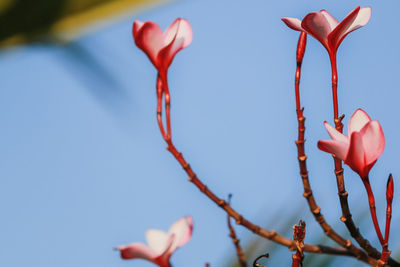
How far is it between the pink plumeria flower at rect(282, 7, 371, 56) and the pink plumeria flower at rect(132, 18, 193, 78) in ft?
0.44

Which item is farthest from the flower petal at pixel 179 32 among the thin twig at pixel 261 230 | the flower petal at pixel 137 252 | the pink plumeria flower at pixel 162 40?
the flower petal at pixel 137 252

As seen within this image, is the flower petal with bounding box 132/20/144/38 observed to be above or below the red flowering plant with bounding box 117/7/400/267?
above

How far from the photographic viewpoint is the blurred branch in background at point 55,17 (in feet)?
2.49

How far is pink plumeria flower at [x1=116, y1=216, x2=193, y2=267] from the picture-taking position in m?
0.62

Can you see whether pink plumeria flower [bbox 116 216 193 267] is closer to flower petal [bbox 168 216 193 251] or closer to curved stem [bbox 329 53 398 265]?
flower petal [bbox 168 216 193 251]

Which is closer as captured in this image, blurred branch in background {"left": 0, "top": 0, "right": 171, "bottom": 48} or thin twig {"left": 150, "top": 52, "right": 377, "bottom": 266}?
thin twig {"left": 150, "top": 52, "right": 377, "bottom": 266}

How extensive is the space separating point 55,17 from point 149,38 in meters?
0.13

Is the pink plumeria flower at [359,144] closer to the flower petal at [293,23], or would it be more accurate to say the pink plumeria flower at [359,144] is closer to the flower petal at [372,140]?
the flower petal at [372,140]

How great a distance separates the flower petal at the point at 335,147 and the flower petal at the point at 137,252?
7.2 inches

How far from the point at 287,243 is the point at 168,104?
22 cm

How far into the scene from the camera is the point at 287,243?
2.06 ft

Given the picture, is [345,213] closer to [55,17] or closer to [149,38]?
[149,38]

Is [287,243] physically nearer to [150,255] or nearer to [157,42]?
[150,255]

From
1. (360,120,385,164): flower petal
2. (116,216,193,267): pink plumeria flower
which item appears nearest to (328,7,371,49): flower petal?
(360,120,385,164): flower petal
